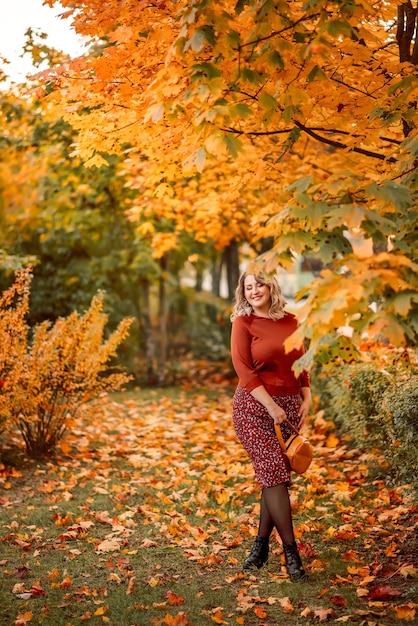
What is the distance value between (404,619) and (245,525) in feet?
6.09

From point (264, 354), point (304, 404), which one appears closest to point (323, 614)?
point (304, 404)

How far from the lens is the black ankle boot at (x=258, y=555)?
4438mm

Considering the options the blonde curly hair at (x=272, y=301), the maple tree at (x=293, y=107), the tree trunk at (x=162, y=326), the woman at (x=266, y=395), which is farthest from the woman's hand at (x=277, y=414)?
the tree trunk at (x=162, y=326)

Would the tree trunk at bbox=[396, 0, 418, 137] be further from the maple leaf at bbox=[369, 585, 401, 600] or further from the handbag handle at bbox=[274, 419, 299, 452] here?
the maple leaf at bbox=[369, 585, 401, 600]

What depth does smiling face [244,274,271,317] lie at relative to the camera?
4.36 metres

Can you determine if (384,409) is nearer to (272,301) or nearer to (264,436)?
(264,436)

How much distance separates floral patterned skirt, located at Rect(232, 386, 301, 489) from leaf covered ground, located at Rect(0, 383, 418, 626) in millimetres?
639

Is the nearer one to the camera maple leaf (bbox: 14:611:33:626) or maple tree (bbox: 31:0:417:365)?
maple tree (bbox: 31:0:417:365)

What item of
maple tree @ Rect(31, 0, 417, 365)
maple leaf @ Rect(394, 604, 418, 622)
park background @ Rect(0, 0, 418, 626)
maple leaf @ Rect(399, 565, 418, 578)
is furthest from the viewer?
maple leaf @ Rect(399, 565, 418, 578)

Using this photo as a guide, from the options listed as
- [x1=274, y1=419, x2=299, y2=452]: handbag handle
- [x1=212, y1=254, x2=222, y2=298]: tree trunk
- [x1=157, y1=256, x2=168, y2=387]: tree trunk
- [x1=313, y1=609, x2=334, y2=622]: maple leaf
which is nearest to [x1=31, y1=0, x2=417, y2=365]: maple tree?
[x1=274, y1=419, x2=299, y2=452]: handbag handle

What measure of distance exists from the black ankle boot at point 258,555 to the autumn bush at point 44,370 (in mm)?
2984

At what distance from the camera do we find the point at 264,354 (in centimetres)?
430

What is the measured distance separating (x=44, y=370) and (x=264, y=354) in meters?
3.24

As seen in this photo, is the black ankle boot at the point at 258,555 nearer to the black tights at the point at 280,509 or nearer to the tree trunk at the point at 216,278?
the black tights at the point at 280,509
